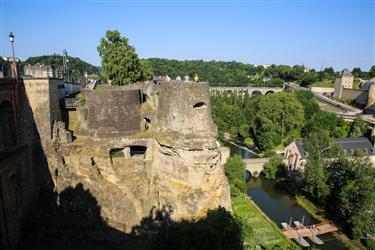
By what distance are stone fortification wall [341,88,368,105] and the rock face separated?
62.8 meters

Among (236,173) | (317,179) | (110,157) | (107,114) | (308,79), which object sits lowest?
(236,173)

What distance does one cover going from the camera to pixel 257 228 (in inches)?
941

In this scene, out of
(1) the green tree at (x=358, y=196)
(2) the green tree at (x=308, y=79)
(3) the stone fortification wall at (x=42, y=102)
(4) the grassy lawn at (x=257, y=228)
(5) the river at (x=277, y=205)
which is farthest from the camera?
(2) the green tree at (x=308, y=79)

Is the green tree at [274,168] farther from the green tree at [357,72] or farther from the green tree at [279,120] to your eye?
the green tree at [357,72]

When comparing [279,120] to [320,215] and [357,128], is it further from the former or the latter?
[320,215]

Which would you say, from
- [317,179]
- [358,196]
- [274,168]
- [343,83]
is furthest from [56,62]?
[343,83]

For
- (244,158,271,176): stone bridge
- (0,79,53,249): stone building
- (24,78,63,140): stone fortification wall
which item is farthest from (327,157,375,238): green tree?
(24,78,63,140): stone fortification wall

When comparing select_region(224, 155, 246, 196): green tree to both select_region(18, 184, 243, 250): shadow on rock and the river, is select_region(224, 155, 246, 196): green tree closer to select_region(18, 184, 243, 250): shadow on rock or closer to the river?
the river

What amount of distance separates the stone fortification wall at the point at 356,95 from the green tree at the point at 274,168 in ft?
140

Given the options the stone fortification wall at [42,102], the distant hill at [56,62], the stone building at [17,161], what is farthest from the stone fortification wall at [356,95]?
the stone building at [17,161]

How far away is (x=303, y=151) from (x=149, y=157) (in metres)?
22.8

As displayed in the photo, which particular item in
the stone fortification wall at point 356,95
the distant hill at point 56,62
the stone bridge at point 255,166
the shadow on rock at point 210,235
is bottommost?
the stone bridge at point 255,166

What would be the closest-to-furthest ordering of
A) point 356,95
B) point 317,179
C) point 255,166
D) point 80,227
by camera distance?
point 80,227 < point 317,179 < point 255,166 < point 356,95

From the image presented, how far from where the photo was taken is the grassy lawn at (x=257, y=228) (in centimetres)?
1998
